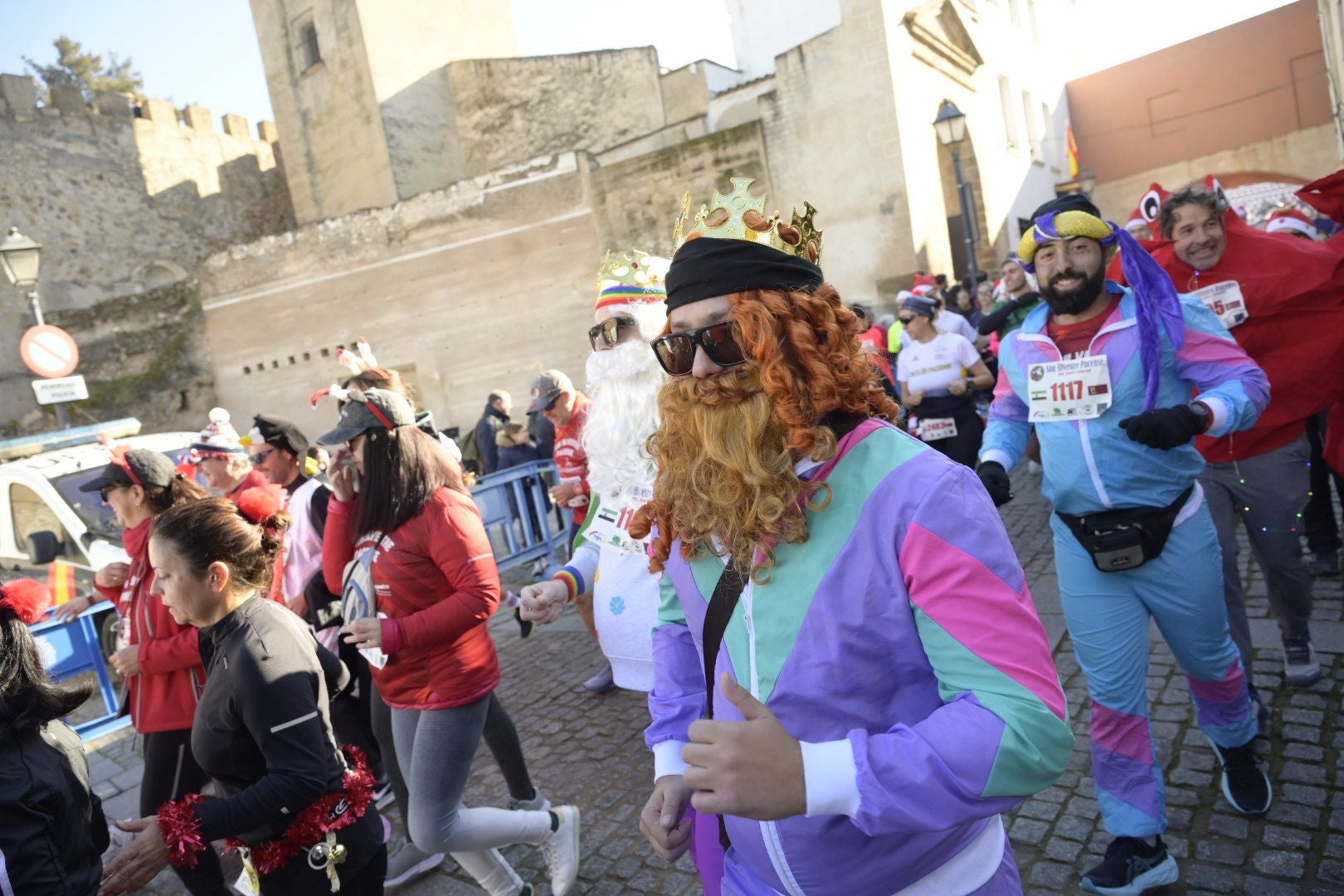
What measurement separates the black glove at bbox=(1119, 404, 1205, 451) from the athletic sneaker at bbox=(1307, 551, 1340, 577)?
10.7 ft

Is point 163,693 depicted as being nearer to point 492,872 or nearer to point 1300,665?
point 492,872

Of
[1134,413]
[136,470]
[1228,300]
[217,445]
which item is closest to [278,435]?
[217,445]

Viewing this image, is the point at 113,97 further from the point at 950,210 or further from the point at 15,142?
the point at 950,210

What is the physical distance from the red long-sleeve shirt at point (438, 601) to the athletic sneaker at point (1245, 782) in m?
2.69

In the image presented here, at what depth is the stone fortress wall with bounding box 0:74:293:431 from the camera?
2170 cm

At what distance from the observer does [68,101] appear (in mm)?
24859

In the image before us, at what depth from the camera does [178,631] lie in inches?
128

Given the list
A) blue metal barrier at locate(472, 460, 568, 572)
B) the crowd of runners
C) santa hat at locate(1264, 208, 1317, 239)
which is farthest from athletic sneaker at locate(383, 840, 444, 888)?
santa hat at locate(1264, 208, 1317, 239)

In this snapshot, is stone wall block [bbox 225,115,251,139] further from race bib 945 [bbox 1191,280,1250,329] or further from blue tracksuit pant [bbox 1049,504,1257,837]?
blue tracksuit pant [bbox 1049,504,1257,837]

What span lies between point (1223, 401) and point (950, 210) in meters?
20.8

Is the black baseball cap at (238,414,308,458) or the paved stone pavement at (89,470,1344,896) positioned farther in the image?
the black baseball cap at (238,414,308,458)

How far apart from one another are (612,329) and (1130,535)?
6.68ft

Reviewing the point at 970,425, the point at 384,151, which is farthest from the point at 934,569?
the point at 384,151

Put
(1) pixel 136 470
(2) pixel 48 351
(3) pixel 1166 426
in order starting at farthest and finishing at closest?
(2) pixel 48 351 → (1) pixel 136 470 → (3) pixel 1166 426
